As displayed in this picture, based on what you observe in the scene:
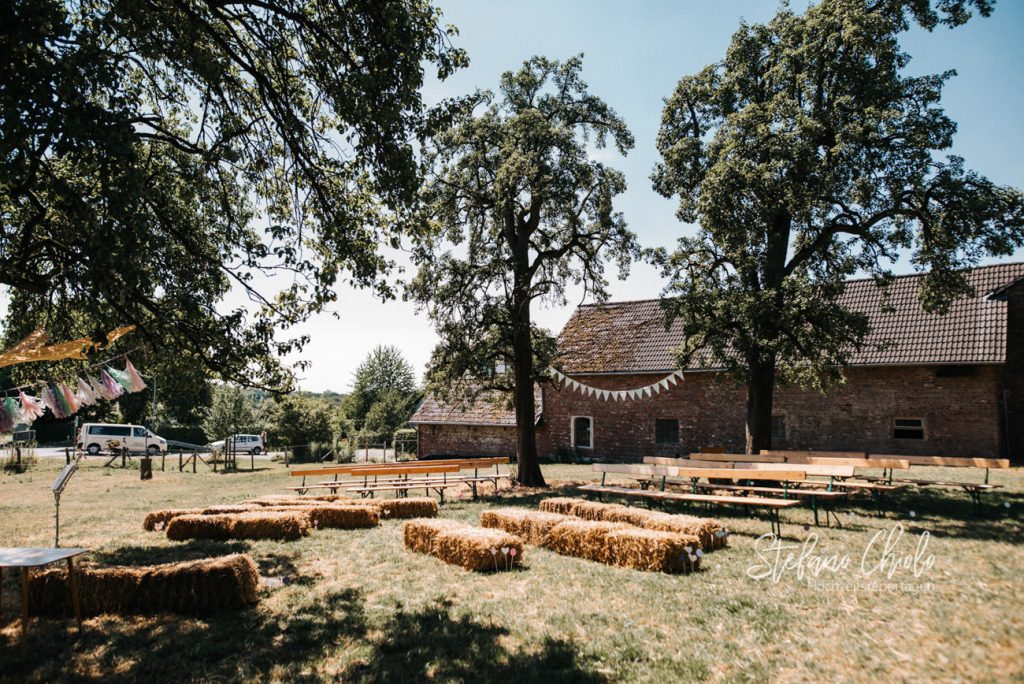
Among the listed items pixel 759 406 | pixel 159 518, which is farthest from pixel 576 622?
pixel 759 406

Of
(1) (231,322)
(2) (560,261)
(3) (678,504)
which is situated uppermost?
(2) (560,261)

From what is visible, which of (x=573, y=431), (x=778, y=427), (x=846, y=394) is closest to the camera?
(x=846, y=394)

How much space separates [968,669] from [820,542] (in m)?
4.14

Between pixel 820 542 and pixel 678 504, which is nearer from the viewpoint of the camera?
pixel 820 542

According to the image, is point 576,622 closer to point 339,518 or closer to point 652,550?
point 652,550

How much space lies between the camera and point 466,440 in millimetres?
27219

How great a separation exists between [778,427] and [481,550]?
57.0 ft

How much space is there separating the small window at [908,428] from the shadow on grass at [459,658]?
1906 cm

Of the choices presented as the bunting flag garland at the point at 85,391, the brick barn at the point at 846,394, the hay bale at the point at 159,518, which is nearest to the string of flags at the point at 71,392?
the bunting flag garland at the point at 85,391

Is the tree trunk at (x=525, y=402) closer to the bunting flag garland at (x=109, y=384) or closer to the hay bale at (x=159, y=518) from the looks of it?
the hay bale at (x=159, y=518)

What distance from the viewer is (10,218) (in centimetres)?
952

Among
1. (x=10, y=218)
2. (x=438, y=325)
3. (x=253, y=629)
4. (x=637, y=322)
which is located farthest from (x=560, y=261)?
(x=253, y=629)

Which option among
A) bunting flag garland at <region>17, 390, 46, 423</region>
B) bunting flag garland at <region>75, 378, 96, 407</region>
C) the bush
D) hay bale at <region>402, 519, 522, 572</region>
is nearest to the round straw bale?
hay bale at <region>402, 519, 522, 572</region>

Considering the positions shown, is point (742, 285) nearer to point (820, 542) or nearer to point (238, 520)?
point (820, 542)
